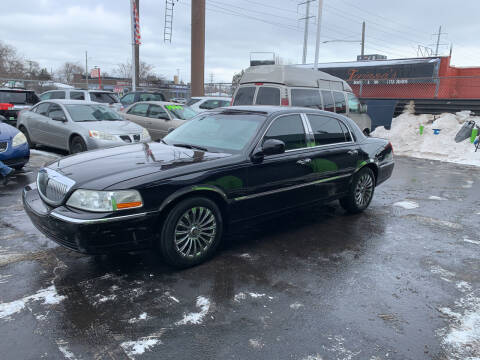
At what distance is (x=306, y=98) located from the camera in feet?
33.1

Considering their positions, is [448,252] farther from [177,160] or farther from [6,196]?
[6,196]

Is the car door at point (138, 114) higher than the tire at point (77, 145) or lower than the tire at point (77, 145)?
higher

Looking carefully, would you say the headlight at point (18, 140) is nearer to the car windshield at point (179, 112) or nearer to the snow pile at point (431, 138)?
the car windshield at point (179, 112)

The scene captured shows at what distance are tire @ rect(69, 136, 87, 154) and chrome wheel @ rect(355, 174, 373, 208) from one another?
5977 millimetres

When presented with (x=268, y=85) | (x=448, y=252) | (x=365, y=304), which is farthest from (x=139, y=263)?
(x=268, y=85)

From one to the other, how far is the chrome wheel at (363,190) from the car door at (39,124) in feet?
25.5

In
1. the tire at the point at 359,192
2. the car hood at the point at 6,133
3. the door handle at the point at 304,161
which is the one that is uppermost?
the door handle at the point at 304,161

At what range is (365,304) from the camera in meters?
3.30

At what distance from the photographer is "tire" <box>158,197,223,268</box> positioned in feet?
11.8

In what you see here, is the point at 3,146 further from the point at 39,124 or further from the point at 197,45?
the point at 197,45

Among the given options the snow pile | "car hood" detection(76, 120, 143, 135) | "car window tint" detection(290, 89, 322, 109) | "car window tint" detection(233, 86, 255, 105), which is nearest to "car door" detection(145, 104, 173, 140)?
"car hood" detection(76, 120, 143, 135)

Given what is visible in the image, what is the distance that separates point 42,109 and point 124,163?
7.44 m

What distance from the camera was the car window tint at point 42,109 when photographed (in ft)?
31.8

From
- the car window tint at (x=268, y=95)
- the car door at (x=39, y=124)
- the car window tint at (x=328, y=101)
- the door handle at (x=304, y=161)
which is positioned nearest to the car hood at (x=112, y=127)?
the car door at (x=39, y=124)
